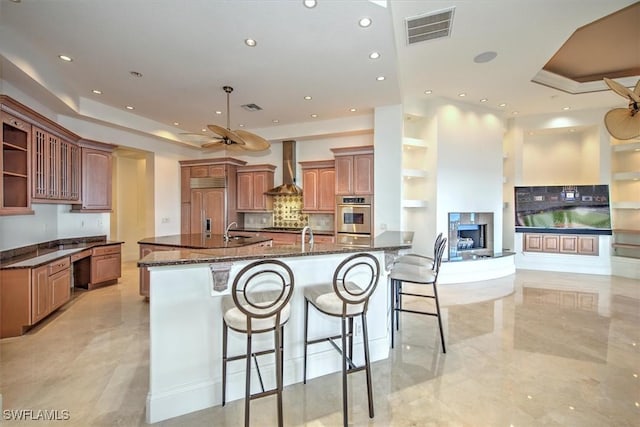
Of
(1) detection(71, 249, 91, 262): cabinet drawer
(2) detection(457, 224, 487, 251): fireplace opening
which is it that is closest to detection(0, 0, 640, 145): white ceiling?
(1) detection(71, 249, 91, 262): cabinet drawer

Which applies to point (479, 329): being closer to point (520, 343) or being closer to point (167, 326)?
point (520, 343)

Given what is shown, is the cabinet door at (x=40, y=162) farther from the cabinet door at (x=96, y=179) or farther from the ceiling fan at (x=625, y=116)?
the ceiling fan at (x=625, y=116)

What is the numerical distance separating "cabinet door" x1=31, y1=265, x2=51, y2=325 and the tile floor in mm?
194

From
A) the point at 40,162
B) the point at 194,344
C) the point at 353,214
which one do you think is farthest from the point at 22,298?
the point at 353,214

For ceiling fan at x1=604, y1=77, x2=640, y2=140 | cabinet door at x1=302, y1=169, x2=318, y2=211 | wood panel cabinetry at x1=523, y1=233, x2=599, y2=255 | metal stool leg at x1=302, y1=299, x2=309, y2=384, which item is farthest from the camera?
wood panel cabinetry at x1=523, y1=233, x2=599, y2=255

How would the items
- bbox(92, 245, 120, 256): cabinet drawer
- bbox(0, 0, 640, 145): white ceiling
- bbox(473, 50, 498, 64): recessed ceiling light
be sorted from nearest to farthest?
1. bbox(0, 0, 640, 145): white ceiling
2. bbox(473, 50, 498, 64): recessed ceiling light
3. bbox(92, 245, 120, 256): cabinet drawer

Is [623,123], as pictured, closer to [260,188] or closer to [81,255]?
[260,188]

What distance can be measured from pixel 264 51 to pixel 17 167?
3498 millimetres

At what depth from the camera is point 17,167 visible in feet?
12.1

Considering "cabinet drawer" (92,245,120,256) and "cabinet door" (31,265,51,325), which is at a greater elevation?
"cabinet drawer" (92,245,120,256)

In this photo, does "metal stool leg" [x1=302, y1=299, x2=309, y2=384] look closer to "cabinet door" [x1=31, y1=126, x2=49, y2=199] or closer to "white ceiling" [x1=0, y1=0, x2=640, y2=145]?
"white ceiling" [x1=0, y1=0, x2=640, y2=145]

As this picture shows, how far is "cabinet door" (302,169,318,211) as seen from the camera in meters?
6.41

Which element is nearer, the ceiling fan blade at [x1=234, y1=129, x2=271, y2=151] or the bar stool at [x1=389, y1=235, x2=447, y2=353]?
the bar stool at [x1=389, y1=235, x2=447, y2=353]

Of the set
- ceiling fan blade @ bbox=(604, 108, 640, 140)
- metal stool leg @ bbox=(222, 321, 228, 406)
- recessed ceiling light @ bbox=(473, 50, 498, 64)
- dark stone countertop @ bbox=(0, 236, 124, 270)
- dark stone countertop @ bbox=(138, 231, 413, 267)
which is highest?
recessed ceiling light @ bbox=(473, 50, 498, 64)
